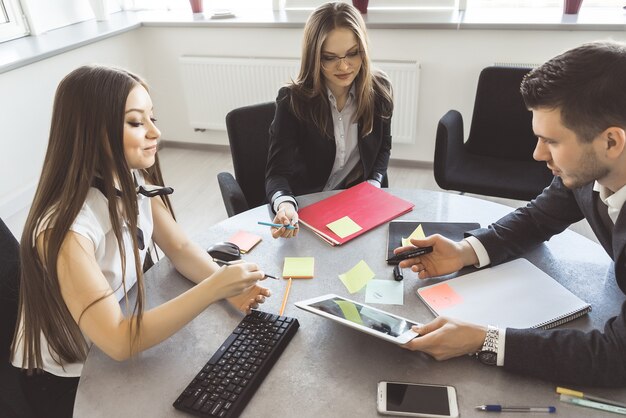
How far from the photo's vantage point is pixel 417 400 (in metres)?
1.00

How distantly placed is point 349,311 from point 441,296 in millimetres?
253

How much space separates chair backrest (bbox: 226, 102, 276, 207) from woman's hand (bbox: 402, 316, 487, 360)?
1255mm

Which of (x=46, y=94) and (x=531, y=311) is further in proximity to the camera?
(x=46, y=94)

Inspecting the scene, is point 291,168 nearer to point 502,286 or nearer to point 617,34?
point 502,286

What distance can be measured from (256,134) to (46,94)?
5.97ft

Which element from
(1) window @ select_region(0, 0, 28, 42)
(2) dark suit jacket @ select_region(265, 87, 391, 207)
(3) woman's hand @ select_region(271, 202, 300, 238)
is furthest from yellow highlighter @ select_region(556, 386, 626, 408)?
(1) window @ select_region(0, 0, 28, 42)

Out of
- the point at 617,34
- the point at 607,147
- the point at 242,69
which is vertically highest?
the point at 607,147

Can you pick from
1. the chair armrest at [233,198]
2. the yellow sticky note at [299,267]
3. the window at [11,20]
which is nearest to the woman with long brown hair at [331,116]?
the chair armrest at [233,198]

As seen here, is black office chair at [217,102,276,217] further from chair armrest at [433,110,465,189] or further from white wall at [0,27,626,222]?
white wall at [0,27,626,222]

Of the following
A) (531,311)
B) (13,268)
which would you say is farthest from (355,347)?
(13,268)

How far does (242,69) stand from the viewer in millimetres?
3654

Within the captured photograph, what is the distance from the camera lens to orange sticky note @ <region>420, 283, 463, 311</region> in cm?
124

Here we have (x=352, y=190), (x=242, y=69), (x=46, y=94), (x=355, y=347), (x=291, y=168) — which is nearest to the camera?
(x=355, y=347)

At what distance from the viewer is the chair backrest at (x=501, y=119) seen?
8.84 ft
